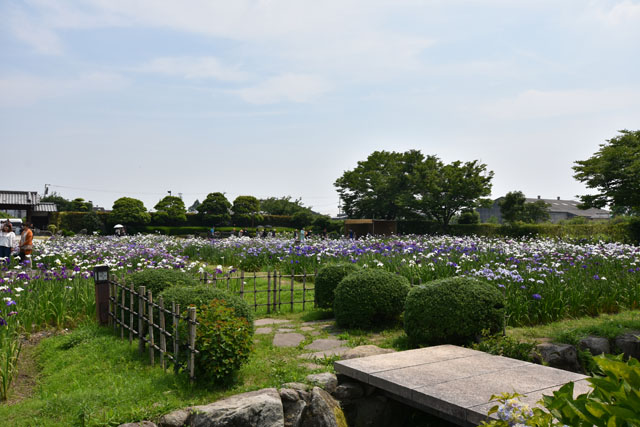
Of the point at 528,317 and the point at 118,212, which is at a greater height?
the point at 118,212

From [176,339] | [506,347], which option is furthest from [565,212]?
[176,339]

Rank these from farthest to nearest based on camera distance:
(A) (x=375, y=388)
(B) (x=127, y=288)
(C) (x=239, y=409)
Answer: (B) (x=127, y=288) < (A) (x=375, y=388) < (C) (x=239, y=409)

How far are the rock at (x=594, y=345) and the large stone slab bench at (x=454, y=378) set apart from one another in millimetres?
1909

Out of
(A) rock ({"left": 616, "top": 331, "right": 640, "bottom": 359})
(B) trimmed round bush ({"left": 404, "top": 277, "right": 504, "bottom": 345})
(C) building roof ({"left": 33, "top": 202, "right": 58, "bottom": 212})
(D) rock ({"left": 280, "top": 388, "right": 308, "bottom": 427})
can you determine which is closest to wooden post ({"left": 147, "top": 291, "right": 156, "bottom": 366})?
(D) rock ({"left": 280, "top": 388, "right": 308, "bottom": 427})

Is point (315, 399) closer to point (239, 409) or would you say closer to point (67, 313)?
point (239, 409)

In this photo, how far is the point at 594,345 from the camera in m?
6.59

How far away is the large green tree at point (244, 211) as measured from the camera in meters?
45.3

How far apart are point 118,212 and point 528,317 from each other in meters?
35.9

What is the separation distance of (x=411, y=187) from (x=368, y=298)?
31780 millimetres

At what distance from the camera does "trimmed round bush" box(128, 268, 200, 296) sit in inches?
269

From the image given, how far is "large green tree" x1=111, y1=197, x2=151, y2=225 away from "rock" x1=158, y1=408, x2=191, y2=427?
1416 inches

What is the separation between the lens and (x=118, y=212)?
37562mm

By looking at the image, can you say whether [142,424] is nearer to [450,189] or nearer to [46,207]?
[450,189]

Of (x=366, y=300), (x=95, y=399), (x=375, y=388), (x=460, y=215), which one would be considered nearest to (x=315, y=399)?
(x=375, y=388)
